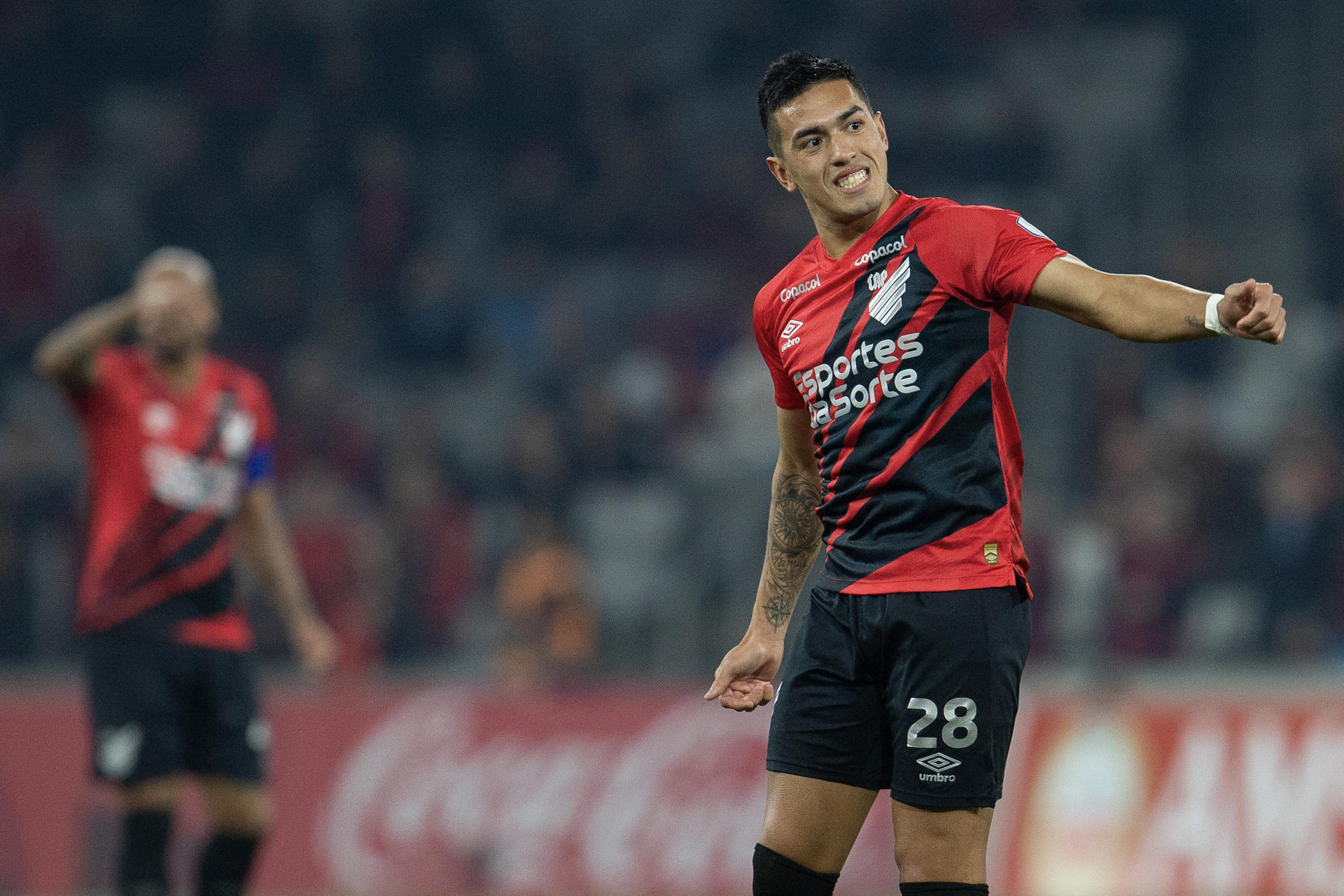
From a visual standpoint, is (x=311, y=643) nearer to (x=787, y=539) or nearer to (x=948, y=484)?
(x=787, y=539)

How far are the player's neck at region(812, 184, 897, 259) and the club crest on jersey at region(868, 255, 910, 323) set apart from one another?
6.6 inches

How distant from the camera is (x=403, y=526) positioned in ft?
34.2

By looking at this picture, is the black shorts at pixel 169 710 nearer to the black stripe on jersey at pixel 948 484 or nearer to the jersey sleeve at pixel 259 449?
the jersey sleeve at pixel 259 449

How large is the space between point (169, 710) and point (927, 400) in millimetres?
3430

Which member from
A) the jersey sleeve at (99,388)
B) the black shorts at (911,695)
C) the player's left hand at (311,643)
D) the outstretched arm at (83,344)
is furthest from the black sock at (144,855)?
the black shorts at (911,695)

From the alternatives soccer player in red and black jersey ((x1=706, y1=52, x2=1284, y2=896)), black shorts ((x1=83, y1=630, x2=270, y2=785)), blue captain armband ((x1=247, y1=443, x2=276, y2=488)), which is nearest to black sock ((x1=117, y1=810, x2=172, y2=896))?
black shorts ((x1=83, y1=630, x2=270, y2=785))

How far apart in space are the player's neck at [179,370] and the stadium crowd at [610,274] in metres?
3.80

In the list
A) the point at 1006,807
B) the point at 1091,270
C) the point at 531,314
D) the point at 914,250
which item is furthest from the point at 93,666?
the point at 531,314

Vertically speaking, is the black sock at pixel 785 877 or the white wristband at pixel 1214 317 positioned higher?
the white wristband at pixel 1214 317

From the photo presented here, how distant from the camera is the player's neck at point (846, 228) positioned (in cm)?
383

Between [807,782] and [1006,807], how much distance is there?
5226 mm

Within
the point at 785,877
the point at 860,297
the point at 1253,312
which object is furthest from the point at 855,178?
the point at 785,877

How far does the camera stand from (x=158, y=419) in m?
6.11

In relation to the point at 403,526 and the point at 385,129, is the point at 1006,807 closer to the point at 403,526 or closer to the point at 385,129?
the point at 403,526
